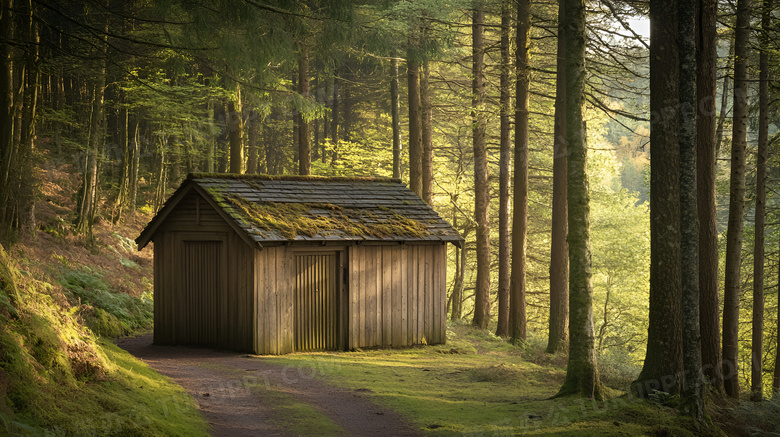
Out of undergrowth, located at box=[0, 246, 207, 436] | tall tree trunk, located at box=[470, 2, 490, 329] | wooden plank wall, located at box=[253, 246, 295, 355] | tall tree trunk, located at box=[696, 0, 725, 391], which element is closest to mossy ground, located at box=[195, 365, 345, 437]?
undergrowth, located at box=[0, 246, 207, 436]

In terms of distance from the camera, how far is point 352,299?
1488 centimetres

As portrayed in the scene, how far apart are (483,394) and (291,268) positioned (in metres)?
5.78

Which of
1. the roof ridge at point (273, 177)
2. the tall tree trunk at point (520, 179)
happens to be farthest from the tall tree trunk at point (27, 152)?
the tall tree trunk at point (520, 179)

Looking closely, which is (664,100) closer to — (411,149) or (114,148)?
(411,149)

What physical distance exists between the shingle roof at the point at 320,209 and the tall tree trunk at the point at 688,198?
7716mm

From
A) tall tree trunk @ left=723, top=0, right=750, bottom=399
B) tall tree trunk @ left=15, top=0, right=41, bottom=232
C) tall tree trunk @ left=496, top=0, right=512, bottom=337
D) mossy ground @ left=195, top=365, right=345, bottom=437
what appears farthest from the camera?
tall tree trunk @ left=496, top=0, right=512, bottom=337

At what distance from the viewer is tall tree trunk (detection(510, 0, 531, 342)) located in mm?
17094

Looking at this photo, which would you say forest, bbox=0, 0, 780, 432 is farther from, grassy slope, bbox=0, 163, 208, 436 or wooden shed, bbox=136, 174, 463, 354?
wooden shed, bbox=136, 174, 463, 354

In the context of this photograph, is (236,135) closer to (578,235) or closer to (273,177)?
(273,177)

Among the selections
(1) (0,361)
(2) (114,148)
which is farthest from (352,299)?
(2) (114,148)

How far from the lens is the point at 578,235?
9.25 metres

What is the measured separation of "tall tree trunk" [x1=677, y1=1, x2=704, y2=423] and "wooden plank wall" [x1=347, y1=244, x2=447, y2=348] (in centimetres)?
814

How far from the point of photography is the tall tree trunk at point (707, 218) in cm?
1036

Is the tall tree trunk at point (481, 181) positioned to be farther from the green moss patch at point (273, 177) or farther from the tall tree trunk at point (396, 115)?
the green moss patch at point (273, 177)
